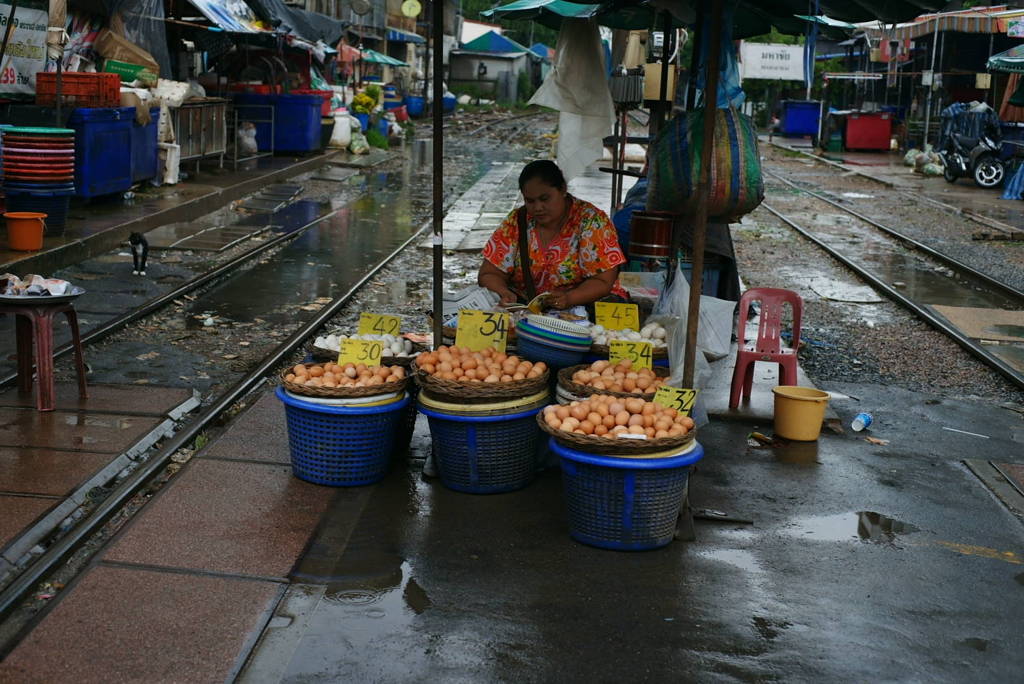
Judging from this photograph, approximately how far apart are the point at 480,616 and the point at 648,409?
4.36 feet

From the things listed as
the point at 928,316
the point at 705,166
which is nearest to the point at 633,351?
the point at 705,166

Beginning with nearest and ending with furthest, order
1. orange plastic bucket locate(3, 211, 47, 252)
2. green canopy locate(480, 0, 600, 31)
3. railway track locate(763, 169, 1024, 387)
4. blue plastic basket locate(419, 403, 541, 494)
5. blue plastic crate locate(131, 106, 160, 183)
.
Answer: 1. blue plastic basket locate(419, 403, 541, 494)
2. green canopy locate(480, 0, 600, 31)
3. railway track locate(763, 169, 1024, 387)
4. orange plastic bucket locate(3, 211, 47, 252)
5. blue plastic crate locate(131, 106, 160, 183)

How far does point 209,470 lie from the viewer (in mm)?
6062

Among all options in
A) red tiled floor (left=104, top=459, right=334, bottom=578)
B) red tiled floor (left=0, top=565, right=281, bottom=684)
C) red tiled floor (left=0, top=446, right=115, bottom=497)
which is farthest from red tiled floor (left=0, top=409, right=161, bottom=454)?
→ red tiled floor (left=0, top=565, right=281, bottom=684)

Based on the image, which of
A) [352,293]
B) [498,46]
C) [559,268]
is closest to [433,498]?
[559,268]

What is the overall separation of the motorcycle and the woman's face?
75.3 feet

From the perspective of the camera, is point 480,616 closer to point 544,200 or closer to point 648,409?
point 648,409

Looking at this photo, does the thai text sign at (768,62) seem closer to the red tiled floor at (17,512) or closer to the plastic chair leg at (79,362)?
the plastic chair leg at (79,362)

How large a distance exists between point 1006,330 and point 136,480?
891 centimetres

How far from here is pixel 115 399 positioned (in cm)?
739

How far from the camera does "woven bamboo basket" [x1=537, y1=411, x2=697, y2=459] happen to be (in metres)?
4.97

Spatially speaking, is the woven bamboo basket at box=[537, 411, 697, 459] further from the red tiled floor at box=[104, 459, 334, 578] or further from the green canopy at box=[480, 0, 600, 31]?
the green canopy at box=[480, 0, 600, 31]

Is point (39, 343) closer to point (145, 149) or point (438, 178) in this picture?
point (438, 178)

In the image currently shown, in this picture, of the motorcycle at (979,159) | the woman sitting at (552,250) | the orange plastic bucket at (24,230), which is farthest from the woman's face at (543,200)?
the motorcycle at (979,159)
